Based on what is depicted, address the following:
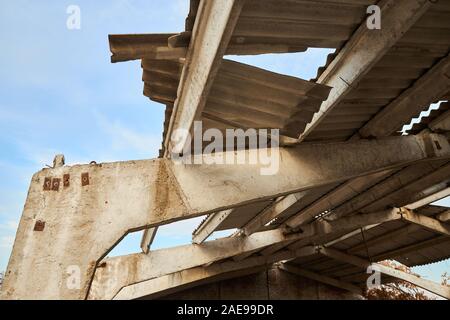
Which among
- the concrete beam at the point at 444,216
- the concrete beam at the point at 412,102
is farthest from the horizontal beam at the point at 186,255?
the concrete beam at the point at 412,102

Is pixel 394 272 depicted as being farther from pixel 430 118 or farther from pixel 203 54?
pixel 203 54

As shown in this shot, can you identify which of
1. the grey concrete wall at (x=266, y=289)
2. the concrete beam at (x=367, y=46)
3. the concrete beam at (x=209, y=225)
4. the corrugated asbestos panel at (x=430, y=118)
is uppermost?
the corrugated asbestos panel at (x=430, y=118)

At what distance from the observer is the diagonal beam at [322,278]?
1573 cm

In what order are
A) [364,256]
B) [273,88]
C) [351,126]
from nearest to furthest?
[273,88] < [351,126] < [364,256]

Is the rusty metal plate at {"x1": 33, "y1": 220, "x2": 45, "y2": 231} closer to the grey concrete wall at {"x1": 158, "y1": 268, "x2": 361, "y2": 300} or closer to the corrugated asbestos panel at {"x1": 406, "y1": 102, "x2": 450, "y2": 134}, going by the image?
the corrugated asbestos panel at {"x1": 406, "y1": 102, "x2": 450, "y2": 134}

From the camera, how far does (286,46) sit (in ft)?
9.39

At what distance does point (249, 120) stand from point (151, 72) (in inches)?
46.3

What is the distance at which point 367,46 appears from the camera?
2957mm

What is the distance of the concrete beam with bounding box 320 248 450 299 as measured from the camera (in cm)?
1238

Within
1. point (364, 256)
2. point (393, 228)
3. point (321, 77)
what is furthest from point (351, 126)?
point (364, 256)

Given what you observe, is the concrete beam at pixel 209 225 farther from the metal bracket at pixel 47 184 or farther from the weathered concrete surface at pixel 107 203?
the metal bracket at pixel 47 184

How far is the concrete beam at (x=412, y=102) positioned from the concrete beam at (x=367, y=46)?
3.47ft

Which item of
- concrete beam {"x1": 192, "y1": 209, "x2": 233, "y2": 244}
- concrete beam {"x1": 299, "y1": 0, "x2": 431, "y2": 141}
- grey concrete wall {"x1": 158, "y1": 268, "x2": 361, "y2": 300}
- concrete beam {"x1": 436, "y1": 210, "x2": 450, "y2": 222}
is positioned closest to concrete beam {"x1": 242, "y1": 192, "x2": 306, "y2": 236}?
concrete beam {"x1": 192, "y1": 209, "x2": 233, "y2": 244}

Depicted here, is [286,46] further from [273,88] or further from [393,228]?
[393,228]
